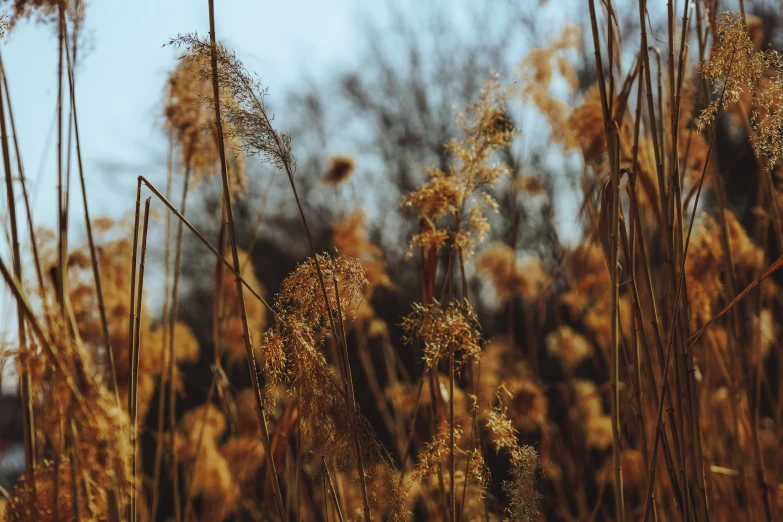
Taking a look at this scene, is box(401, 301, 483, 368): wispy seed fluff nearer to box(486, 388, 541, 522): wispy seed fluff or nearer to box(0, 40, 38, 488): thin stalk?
box(486, 388, 541, 522): wispy seed fluff

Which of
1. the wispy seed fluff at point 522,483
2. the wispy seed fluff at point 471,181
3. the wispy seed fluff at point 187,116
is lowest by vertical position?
the wispy seed fluff at point 522,483

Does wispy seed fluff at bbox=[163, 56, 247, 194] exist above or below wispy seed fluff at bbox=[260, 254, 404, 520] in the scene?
above

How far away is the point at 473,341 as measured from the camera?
84 cm

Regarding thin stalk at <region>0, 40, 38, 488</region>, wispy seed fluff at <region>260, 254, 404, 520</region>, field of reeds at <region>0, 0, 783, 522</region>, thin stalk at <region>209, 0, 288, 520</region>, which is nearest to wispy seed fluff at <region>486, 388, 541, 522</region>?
field of reeds at <region>0, 0, 783, 522</region>

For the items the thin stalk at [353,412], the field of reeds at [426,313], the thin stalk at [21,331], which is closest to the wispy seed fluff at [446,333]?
the field of reeds at [426,313]

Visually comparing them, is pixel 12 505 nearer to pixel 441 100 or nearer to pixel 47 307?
pixel 47 307

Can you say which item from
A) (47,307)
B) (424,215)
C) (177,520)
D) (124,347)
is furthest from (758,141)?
(124,347)

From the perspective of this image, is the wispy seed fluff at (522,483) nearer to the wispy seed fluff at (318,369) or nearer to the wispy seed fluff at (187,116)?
the wispy seed fluff at (318,369)

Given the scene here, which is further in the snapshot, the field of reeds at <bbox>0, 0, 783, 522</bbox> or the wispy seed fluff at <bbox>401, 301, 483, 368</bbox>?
the wispy seed fluff at <bbox>401, 301, 483, 368</bbox>

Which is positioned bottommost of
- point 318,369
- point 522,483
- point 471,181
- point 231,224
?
point 522,483

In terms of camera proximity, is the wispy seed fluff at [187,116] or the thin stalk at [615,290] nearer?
the thin stalk at [615,290]

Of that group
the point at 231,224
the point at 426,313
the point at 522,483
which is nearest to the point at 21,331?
the point at 231,224

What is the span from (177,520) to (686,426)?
687mm

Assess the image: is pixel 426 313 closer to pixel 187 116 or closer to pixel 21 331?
pixel 21 331
